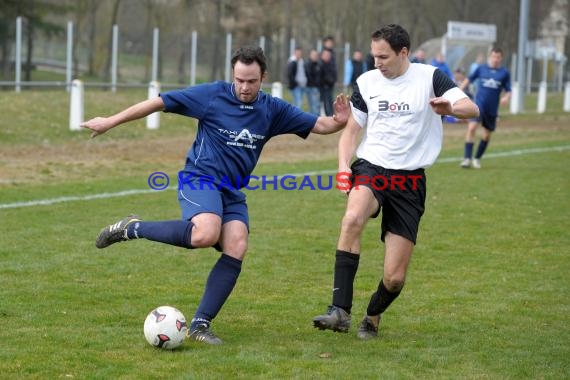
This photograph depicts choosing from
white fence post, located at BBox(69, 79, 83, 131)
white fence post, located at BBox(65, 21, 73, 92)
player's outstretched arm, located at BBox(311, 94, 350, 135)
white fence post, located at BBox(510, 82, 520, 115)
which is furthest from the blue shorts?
white fence post, located at BBox(510, 82, 520, 115)

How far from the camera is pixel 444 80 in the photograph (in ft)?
20.3

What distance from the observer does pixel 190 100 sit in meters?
6.20

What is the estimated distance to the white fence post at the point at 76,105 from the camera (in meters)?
21.1

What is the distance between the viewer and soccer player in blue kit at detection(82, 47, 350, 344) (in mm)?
6004

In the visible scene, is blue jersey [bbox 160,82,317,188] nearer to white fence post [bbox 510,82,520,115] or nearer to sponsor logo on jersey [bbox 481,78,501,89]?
sponsor logo on jersey [bbox 481,78,501,89]

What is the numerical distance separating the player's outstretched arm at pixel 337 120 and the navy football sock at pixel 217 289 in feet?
3.49

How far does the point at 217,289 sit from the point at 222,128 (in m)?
0.97

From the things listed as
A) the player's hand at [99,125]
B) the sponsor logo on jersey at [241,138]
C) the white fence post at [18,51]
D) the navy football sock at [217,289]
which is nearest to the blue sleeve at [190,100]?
the sponsor logo on jersey at [241,138]

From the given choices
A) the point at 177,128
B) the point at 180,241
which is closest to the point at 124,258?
the point at 180,241

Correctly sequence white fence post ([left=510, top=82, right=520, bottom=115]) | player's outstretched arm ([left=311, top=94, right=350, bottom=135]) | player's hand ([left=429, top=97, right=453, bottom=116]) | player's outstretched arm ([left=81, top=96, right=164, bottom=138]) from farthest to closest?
1. white fence post ([left=510, top=82, right=520, bottom=115])
2. player's outstretched arm ([left=311, top=94, right=350, bottom=135])
3. player's outstretched arm ([left=81, top=96, right=164, bottom=138])
4. player's hand ([left=429, top=97, right=453, bottom=116])

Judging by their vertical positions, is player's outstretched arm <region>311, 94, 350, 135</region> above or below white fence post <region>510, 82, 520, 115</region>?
below

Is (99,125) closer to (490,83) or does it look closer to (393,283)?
(393,283)

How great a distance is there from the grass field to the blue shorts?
74 centimetres

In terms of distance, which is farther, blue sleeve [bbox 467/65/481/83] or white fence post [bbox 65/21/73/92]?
white fence post [bbox 65/21/73/92]
